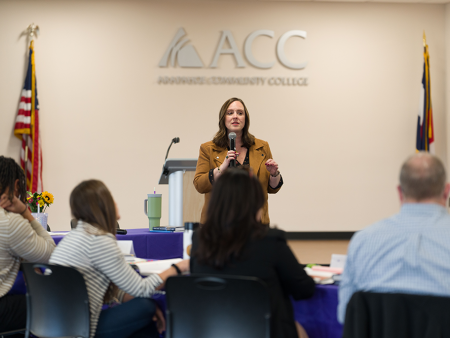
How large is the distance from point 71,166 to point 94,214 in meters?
5.30

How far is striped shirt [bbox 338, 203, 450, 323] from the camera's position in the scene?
1.42 m

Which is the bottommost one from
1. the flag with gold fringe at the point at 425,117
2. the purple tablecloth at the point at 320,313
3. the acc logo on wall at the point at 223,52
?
the purple tablecloth at the point at 320,313

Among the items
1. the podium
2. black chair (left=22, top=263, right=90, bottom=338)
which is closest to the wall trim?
the podium

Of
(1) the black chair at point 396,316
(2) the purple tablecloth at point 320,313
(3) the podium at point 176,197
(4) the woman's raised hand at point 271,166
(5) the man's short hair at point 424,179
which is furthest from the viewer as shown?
(3) the podium at point 176,197

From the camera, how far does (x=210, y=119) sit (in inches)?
279

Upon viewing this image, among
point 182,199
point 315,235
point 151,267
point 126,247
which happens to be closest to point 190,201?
point 182,199

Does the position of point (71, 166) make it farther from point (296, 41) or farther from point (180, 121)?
point (296, 41)

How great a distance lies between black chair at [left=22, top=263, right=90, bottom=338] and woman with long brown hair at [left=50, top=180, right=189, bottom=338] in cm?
5

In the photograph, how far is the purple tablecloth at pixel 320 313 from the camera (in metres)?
1.73

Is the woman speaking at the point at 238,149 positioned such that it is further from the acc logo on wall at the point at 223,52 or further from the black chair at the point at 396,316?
the acc logo on wall at the point at 223,52

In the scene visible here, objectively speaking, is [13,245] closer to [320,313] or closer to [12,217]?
[12,217]

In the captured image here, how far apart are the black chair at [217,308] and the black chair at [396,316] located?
289mm

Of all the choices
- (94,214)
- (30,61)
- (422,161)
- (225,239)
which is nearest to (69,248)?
(94,214)

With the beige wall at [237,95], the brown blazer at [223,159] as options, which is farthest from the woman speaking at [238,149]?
the beige wall at [237,95]
